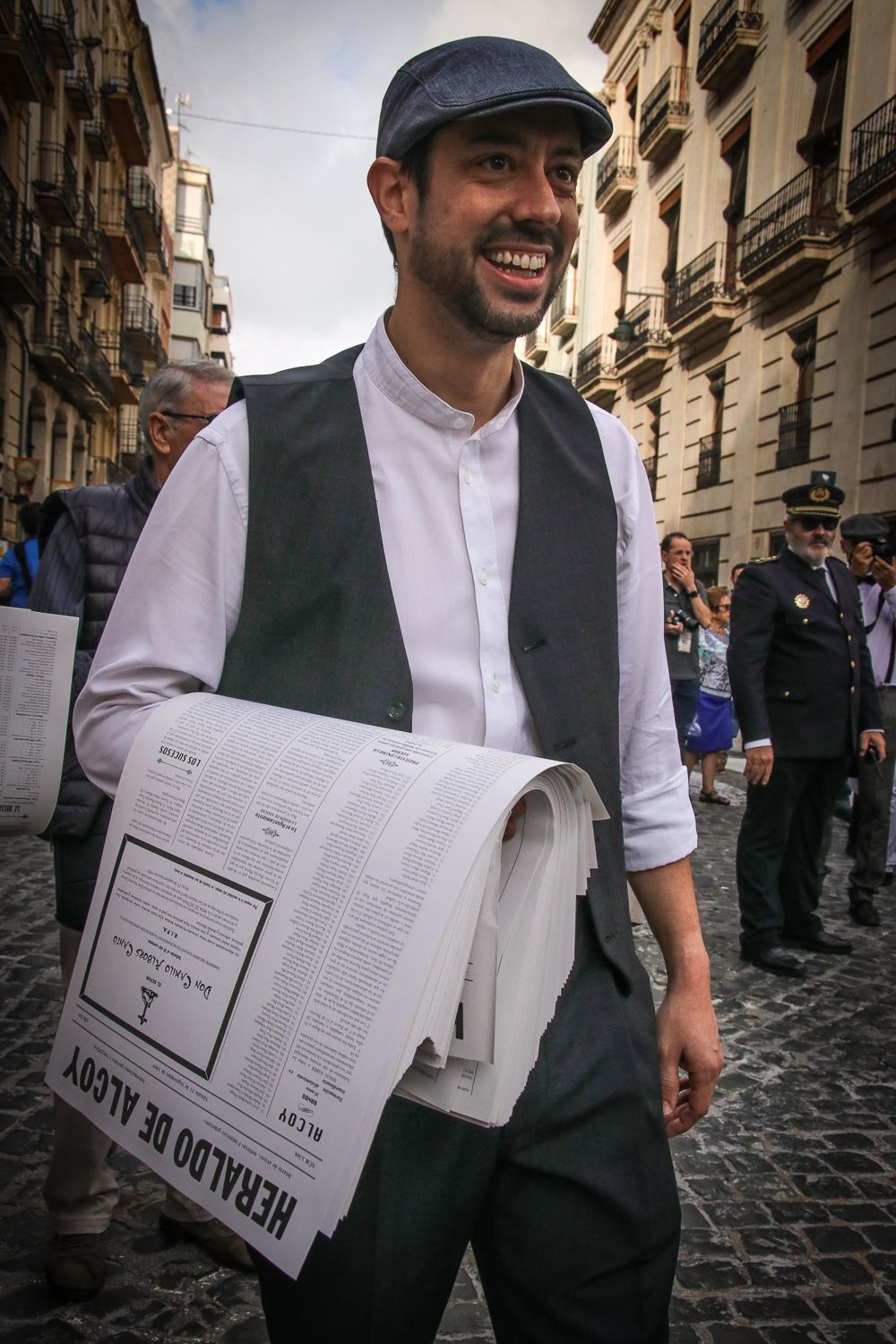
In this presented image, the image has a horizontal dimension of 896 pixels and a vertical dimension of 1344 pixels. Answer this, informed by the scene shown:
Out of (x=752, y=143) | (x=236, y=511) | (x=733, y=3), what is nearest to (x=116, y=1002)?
(x=236, y=511)

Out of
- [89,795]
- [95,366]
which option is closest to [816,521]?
[89,795]

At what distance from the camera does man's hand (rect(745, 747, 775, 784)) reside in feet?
17.0

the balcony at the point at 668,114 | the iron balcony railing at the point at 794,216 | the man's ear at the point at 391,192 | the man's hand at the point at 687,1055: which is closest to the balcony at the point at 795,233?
the iron balcony railing at the point at 794,216

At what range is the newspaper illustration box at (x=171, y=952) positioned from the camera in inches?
40.9

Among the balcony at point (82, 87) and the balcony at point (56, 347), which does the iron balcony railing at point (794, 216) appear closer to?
the balcony at point (56, 347)

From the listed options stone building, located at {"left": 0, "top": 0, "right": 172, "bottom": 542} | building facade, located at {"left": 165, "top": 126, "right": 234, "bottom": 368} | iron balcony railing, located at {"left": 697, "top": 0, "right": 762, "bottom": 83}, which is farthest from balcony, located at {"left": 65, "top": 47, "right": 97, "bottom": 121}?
building facade, located at {"left": 165, "top": 126, "right": 234, "bottom": 368}

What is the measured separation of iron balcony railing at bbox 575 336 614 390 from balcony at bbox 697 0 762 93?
698cm

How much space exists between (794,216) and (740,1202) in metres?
17.1

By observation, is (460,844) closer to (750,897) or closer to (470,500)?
(470,500)

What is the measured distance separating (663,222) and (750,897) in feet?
72.3

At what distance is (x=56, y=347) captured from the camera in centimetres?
2281

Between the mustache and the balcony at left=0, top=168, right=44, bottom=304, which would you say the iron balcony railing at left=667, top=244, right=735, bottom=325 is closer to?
the balcony at left=0, top=168, right=44, bottom=304

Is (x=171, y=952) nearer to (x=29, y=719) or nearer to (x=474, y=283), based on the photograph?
(x=474, y=283)

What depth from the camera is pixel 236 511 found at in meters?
1.39
